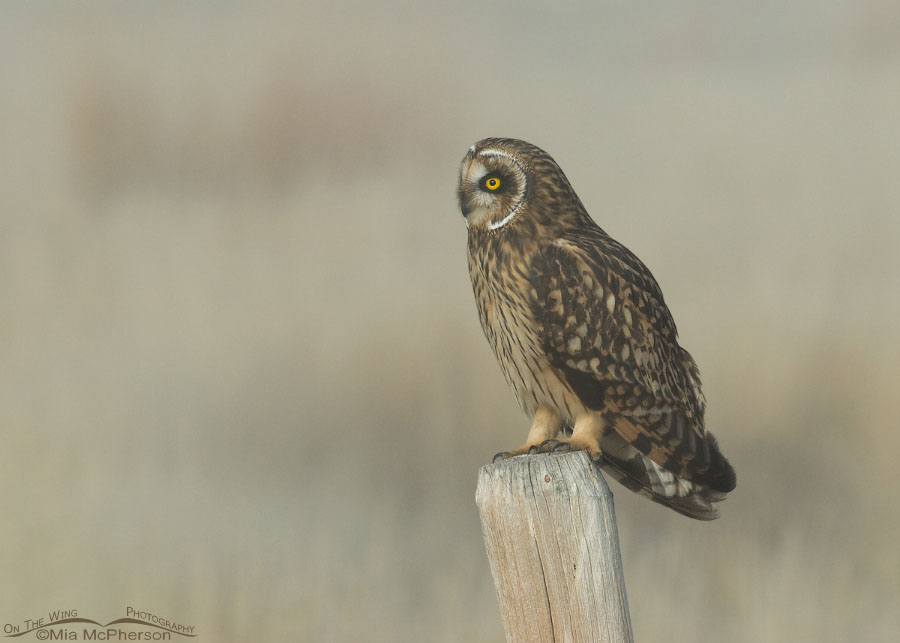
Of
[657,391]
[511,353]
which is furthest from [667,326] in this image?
[511,353]

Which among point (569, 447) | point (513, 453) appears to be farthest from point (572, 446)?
point (513, 453)

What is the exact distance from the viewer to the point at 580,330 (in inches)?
91.1

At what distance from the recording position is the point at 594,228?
2.57 m

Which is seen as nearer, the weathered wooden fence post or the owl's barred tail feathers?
the weathered wooden fence post

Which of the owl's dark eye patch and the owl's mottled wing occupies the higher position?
the owl's dark eye patch

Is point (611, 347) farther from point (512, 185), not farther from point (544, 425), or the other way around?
point (512, 185)

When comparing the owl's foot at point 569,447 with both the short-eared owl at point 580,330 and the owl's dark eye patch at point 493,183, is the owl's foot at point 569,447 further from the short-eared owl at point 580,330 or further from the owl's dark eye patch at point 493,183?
the owl's dark eye patch at point 493,183

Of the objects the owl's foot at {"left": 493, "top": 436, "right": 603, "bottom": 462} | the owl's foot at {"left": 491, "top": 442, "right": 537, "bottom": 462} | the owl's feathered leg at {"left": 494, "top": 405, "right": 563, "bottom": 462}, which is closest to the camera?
the owl's foot at {"left": 491, "top": 442, "right": 537, "bottom": 462}

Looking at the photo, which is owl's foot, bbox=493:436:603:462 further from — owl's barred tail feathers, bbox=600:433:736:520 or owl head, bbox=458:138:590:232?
owl head, bbox=458:138:590:232

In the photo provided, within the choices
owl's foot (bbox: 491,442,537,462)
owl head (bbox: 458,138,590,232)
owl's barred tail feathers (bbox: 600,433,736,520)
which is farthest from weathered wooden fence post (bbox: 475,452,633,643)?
owl head (bbox: 458,138,590,232)

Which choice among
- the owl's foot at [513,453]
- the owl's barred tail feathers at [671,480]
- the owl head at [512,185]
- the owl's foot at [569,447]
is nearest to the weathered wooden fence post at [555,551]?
the owl's foot at [513,453]

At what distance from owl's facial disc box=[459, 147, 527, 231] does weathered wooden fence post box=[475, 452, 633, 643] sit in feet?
2.84

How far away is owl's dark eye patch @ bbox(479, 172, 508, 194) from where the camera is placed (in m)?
2.42

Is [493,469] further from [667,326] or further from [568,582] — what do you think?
[667,326]
